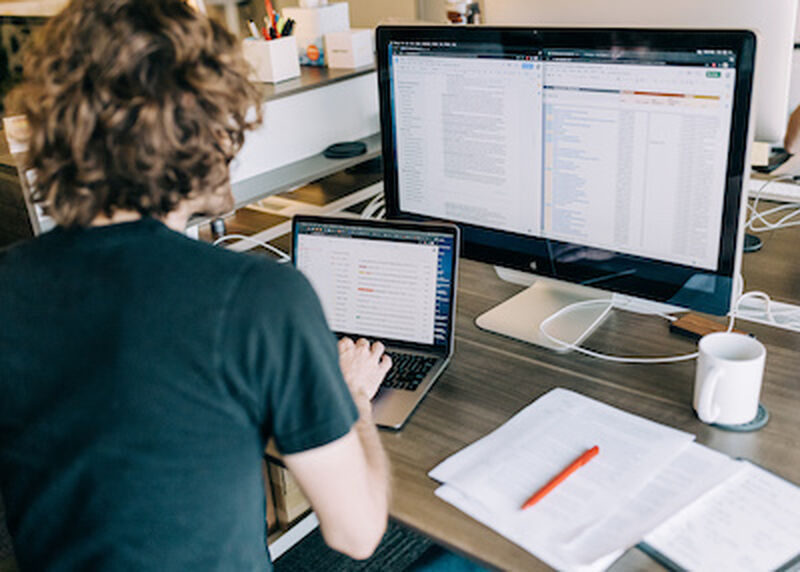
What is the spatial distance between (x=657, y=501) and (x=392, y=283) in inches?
20.4

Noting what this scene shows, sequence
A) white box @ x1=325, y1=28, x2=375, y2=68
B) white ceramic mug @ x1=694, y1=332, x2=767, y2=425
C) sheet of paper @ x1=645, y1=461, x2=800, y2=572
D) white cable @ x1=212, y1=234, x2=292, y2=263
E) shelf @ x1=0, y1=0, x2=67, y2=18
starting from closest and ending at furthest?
sheet of paper @ x1=645, y1=461, x2=800, y2=572 < white ceramic mug @ x1=694, y1=332, x2=767, y2=425 < white cable @ x1=212, y1=234, x2=292, y2=263 < white box @ x1=325, y1=28, x2=375, y2=68 < shelf @ x1=0, y1=0, x2=67, y2=18

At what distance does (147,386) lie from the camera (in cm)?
67

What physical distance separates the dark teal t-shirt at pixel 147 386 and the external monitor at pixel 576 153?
58 centimetres


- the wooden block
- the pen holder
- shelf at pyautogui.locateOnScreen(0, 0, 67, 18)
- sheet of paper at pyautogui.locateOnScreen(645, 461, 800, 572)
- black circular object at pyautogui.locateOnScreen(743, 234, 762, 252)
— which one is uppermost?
shelf at pyautogui.locateOnScreen(0, 0, 67, 18)

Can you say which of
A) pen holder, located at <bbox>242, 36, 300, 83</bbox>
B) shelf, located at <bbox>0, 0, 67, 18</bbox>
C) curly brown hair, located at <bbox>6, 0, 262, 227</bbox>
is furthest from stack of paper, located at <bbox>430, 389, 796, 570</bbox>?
shelf, located at <bbox>0, 0, 67, 18</bbox>

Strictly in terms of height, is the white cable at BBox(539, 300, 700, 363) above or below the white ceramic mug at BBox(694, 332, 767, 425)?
below

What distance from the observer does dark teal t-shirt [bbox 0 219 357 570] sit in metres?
0.67

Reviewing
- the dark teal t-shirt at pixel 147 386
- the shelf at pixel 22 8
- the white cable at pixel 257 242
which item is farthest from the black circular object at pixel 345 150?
the shelf at pixel 22 8

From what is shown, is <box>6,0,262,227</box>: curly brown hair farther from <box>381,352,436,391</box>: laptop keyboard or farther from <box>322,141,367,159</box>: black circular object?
<box>322,141,367,159</box>: black circular object

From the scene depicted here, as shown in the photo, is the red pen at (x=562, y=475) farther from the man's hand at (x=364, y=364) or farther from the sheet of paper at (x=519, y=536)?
the man's hand at (x=364, y=364)

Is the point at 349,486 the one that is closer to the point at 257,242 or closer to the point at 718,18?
the point at 257,242

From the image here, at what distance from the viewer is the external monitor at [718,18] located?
4.34 feet

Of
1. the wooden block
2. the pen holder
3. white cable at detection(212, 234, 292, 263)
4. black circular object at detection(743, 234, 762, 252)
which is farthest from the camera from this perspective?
the pen holder

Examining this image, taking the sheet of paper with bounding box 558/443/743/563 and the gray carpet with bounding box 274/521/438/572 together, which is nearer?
the sheet of paper with bounding box 558/443/743/563
